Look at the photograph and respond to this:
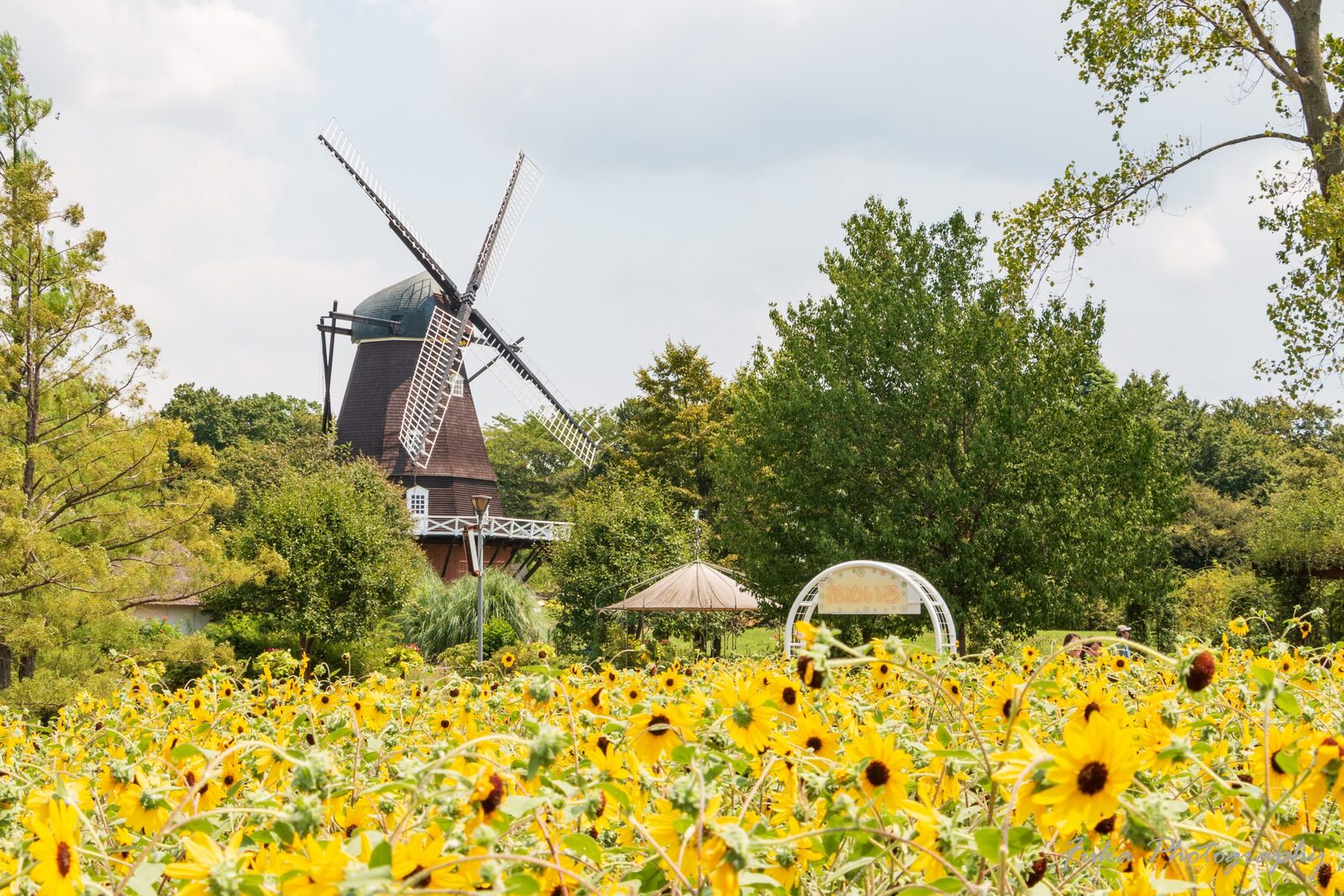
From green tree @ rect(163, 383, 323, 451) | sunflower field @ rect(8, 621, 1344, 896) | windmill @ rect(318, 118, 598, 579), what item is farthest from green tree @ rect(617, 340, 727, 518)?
sunflower field @ rect(8, 621, 1344, 896)

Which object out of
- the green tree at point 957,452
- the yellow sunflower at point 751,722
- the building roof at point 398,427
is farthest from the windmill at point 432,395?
the yellow sunflower at point 751,722

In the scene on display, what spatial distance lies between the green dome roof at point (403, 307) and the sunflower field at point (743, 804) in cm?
2729

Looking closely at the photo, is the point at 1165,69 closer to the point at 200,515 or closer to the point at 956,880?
the point at 200,515

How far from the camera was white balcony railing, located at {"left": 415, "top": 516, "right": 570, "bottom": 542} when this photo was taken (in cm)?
2711

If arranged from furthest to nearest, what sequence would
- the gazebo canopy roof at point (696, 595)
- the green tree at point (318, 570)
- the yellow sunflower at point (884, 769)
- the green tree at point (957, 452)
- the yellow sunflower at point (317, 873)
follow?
1. the green tree at point (318, 570)
2. the gazebo canopy roof at point (696, 595)
3. the green tree at point (957, 452)
4. the yellow sunflower at point (884, 769)
5. the yellow sunflower at point (317, 873)

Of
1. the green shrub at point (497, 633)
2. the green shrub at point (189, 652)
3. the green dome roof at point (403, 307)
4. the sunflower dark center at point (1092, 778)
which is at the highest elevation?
the green dome roof at point (403, 307)

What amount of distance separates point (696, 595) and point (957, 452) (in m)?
4.33

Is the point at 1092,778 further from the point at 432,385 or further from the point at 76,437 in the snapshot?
the point at 432,385

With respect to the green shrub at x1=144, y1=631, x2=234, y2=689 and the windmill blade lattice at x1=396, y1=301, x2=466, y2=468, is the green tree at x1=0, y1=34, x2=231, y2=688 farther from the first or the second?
the windmill blade lattice at x1=396, y1=301, x2=466, y2=468

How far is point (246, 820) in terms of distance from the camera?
164 centimetres

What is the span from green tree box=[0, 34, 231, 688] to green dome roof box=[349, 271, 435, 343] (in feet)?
57.4

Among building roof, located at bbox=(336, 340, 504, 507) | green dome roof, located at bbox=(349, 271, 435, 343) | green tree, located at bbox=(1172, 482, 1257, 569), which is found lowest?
green tree, located at bbox=(1172, 482, 1257, 569)

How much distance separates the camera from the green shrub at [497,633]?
62.1 ft

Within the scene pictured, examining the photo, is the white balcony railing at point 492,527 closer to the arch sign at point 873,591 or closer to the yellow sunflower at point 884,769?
the arch sign at point 873,591
